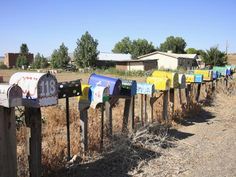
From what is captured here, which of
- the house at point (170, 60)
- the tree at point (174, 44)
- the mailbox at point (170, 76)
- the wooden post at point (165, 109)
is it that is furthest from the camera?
the tree at point (174, 44)

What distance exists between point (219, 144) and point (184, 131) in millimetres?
970

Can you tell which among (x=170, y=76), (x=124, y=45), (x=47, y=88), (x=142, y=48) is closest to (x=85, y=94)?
(x=47, y=88)

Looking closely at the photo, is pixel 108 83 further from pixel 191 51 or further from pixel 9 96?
pixel 191 51

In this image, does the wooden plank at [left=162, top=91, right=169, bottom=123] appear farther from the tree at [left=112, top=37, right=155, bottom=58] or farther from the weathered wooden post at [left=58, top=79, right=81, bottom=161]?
the tree at [left=112, top=37, right=155, bottom=58]

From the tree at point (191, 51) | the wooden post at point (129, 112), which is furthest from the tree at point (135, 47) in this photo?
the wooden post at point (129, 112)

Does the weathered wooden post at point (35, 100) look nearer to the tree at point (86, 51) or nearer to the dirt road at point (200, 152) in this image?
the dirt road at point (200, 152)

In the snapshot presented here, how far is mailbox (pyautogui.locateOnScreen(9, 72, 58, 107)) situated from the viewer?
3459mm

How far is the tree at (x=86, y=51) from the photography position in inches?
2201

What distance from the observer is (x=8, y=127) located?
3211 millimetres

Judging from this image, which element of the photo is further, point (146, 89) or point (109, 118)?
point (146, 89)

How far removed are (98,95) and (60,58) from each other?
186 ft

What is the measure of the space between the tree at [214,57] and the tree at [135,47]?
35.2 meters

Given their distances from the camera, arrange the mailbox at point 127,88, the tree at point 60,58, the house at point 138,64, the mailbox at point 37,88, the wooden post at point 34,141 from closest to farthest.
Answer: the mailbox at point 37,88 < the wooden post at point 34,141 < the mailbox at point 127,88 < the house at point 138,64 < the tree at point 60,58

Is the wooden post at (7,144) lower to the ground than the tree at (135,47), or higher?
lower
